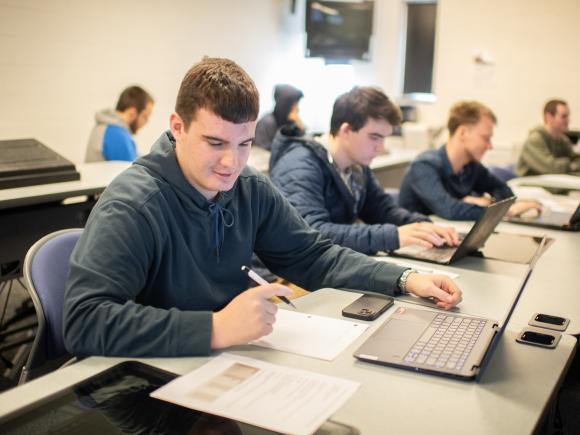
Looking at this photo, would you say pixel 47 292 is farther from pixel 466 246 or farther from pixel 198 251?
pixel 466 246

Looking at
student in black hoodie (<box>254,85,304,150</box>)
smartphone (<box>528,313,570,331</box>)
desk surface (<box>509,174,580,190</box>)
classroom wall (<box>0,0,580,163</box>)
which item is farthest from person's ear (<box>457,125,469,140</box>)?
classroom wall (<box>0,0,580,163</box>)

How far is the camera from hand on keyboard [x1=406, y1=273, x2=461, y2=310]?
141cm

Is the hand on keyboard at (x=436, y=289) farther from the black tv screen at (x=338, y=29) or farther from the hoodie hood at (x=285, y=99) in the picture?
the black tv screen at (x=338, y=29)

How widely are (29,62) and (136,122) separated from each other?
88 centimetres

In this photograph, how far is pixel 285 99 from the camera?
5.55 m

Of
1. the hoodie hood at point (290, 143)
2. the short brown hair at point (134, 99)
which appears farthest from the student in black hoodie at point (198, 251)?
the short brown hair at point (134, 99)

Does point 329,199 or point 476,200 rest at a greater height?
point 329,199

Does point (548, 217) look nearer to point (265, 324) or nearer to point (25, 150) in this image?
point (265, 324)

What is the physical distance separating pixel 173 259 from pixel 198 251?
7 centimetres

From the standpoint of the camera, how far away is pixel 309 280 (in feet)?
5.35

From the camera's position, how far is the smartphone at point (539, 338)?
1228 millimetres

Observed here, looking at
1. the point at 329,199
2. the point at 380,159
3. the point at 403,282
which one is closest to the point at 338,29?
the point at 380,159

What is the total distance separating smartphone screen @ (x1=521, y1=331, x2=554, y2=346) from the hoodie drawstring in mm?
699

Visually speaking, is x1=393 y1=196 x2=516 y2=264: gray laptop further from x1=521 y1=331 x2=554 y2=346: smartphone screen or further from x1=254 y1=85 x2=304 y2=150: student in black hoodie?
x1=254 y1=85 x2=304 y2=150: student in black hoodie
